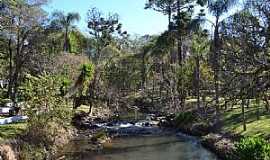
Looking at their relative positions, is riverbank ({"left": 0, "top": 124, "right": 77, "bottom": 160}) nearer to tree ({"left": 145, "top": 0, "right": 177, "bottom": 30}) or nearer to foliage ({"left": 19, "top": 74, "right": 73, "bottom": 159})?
foliage ({"left": 19, "top": 74, "right": 73, "bottom": 159})

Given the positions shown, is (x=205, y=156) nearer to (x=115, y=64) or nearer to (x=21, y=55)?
(x=21, y=55)

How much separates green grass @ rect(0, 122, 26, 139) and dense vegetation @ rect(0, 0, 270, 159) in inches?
33.8

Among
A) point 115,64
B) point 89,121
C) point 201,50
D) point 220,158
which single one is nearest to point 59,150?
point 220,158

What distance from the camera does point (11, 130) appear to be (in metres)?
36.8

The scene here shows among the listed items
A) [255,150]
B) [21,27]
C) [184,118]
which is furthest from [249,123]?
[21,27]

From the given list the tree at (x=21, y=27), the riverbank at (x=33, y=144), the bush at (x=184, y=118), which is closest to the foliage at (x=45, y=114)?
the riverbank at (x=33, y=144)

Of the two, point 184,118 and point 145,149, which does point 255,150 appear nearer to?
point 145,149

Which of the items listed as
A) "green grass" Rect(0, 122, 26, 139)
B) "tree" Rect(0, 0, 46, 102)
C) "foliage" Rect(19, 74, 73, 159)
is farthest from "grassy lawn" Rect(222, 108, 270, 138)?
"tree" Rect(0, 0, 46, 102)

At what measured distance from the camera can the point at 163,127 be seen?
2151 inches

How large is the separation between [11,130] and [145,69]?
53669mm

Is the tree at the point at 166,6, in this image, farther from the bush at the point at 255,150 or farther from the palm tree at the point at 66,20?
the bush at the point at 255,150

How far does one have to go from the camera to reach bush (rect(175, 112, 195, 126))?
51.7 m

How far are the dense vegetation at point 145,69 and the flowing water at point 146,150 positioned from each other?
258 centimetres

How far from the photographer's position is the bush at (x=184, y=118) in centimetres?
5167
